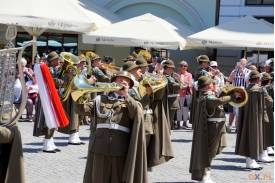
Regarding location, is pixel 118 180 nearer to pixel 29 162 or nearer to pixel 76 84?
pixel 76 84

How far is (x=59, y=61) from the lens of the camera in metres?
11.3

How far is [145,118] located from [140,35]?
322 inches

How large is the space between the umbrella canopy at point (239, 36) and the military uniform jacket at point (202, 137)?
751cm

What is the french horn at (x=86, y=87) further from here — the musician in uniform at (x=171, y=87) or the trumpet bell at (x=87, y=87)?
the musician in uniform at (x=171, y=87)

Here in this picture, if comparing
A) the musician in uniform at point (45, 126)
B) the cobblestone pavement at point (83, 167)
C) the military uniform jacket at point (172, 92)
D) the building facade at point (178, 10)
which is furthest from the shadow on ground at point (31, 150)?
the building facade at point (178, 10)

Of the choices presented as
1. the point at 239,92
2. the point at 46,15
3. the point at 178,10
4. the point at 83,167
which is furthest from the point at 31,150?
the point at 178,10

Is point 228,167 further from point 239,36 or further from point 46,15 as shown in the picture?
point 46,15

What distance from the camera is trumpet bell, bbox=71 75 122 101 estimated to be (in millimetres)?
6234

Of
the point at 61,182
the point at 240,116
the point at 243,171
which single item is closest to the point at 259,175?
the point at 243,171

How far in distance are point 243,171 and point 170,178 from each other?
53.7 inches

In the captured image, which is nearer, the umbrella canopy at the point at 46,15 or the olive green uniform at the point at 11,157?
the olive green uniform at the point at 11,157

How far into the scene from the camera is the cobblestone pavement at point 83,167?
882 centimetres

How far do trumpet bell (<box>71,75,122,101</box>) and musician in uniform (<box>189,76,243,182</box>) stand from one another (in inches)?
90.9

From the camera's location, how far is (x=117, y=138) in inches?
250
